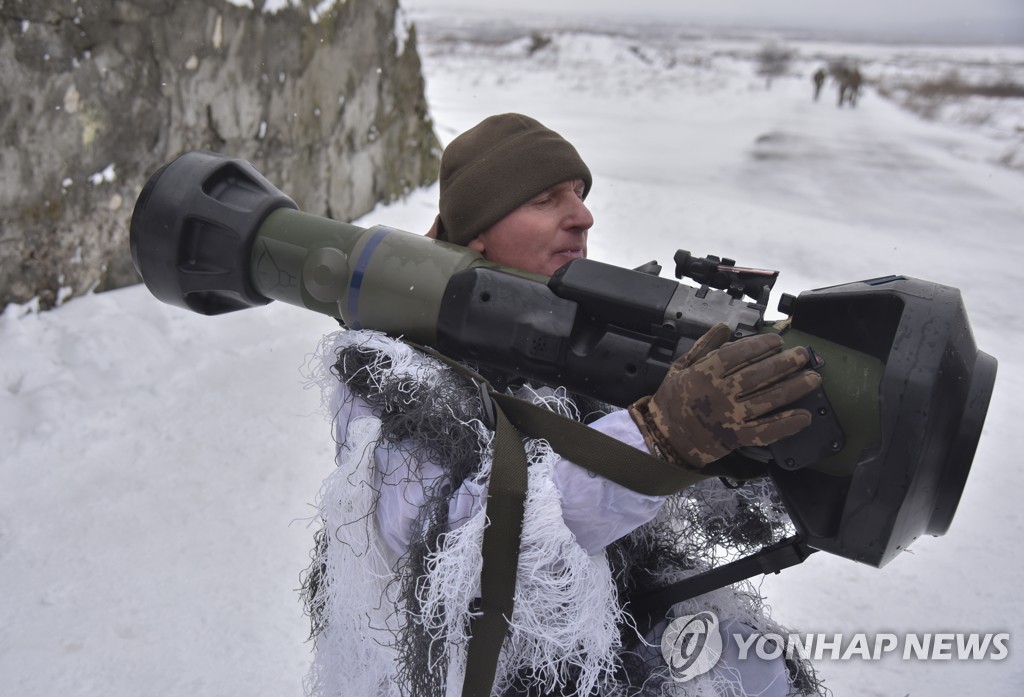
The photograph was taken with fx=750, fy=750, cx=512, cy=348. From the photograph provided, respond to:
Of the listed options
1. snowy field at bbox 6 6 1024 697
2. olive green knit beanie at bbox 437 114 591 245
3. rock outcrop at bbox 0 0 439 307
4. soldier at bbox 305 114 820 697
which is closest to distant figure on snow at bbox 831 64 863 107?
snowy field at bbox 6 6 1024 697

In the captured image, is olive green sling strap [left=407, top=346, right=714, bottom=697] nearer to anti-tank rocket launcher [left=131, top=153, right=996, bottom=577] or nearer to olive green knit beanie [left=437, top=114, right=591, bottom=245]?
anti-tank rocket launcher [left=131, top=153, right=996, bottom=577]

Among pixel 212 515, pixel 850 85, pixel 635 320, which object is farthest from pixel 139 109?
pixel 850 85

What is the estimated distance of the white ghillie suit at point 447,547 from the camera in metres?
0.94

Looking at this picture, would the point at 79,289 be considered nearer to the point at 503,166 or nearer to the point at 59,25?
the point at 59,25

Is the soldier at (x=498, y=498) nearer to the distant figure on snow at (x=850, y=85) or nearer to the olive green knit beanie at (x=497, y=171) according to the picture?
the olive green knit beanie at (x=497, y=171)

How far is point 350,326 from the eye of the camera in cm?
114

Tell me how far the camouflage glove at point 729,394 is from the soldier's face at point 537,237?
37cm

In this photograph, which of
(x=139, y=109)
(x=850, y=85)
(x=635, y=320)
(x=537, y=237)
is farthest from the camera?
(x=850, y=85)

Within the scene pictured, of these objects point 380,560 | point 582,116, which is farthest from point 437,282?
point 582,116

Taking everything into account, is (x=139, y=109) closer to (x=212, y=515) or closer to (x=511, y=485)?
(x=212, y=515)

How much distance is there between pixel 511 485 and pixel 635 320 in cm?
27

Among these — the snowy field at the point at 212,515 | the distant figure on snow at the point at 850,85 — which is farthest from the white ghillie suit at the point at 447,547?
the distant figure on snow at the point at 850,85

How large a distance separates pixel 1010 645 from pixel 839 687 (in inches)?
19.1

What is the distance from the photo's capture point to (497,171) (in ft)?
4.04
